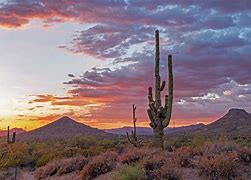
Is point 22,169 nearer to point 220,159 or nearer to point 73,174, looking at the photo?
point 73,174

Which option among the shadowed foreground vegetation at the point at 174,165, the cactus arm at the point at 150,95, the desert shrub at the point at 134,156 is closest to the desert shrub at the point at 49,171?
the shadowed foreground vegetation at the point at 174,165

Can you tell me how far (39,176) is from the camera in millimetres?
27281

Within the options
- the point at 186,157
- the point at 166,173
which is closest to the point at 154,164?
the point at 186,157

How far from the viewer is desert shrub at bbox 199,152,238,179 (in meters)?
16.0

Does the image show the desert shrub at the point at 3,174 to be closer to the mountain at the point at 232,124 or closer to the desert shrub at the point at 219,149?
the desert shrub at the point at 219,149

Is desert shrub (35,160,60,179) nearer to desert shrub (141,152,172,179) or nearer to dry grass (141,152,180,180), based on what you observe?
dry grass (141,152,180,180)

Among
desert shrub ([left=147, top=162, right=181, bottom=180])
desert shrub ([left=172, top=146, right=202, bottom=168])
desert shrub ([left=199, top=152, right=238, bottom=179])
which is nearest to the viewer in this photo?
desert shrub ([left=199, top=152, right=238, bottom=179])

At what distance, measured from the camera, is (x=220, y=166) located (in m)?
16.1

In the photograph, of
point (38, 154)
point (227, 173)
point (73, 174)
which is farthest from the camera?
point (38, 154)

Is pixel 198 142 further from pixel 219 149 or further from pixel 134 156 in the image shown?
pixel 219 149

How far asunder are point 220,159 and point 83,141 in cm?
4795

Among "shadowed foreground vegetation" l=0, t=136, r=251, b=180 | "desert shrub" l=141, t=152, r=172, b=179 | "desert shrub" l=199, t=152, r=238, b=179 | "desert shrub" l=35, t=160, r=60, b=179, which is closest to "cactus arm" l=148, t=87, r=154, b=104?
"shadowed foreground vegetation" l=0, t=136, r=251, b=180

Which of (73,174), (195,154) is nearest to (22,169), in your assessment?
(73,174)

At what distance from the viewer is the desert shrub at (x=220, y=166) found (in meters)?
16.0
